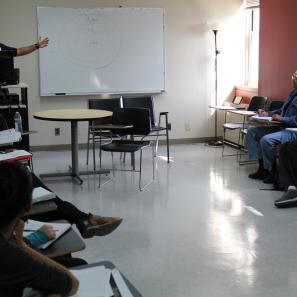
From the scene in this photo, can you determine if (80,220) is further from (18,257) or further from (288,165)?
(288,165)

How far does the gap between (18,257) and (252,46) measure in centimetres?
672

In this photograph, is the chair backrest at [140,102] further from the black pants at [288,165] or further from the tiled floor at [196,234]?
the black pants at [288,165]

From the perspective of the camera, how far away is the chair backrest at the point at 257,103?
6426 millimetres

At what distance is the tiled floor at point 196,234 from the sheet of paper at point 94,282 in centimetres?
116

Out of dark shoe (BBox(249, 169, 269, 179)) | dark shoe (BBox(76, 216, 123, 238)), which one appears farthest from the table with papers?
dark shoe (BBox(249, 169, 269, 179))

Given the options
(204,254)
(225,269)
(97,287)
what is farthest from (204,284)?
(97,287)

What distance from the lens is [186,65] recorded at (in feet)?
24.5

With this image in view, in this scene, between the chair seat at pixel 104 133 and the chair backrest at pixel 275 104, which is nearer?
the chair seat at pixel 104 133

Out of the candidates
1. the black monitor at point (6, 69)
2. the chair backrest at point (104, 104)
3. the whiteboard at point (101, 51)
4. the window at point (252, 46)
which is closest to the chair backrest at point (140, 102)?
the chair backrest at point (104, 104)

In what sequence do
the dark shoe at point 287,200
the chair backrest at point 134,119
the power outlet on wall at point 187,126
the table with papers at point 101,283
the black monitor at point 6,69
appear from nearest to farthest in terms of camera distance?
the table with papers at point 101,283
the dark shoe at point 287,200
the black monitor at point 6,69
the chair backrest at point 134,119
the power outlet on wall at point 187,126

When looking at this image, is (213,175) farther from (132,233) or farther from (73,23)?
(73,23)

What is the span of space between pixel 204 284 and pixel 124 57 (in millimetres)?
4858

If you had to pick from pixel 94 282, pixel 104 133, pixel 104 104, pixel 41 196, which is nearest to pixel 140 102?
pixel 104 104

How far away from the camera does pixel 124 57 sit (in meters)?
7.14
